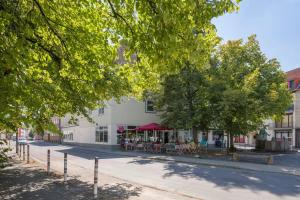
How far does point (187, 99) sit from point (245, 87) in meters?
6.71

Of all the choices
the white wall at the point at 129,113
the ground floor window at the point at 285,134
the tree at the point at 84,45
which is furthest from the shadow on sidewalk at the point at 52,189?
the ground floor window at the point at 285,134

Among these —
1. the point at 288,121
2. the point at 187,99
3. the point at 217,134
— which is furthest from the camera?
the point at 288,121

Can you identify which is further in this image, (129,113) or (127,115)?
(129,113)

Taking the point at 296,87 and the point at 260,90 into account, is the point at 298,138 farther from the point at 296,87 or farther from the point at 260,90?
the point at 260,90

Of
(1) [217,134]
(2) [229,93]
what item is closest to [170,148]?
(2) [229,93]

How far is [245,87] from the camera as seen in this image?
26984 millimetres

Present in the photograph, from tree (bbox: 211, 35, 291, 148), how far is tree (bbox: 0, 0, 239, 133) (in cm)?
1651

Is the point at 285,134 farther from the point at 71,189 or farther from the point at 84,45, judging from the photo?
the point at 84,45

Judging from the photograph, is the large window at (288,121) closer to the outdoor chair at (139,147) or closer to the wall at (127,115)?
the wall at (127,115)

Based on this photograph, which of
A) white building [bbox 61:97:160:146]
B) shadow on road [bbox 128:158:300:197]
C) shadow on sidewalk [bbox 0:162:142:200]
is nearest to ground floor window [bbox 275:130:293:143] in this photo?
white building [bbox 61:97:160:146]

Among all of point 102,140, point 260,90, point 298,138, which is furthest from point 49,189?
point 298,138

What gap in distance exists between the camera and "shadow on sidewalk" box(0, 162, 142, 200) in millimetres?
10086

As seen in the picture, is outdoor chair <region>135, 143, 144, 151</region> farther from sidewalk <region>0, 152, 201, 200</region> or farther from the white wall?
sidewalk <region>0, 152, 201, 200</region>

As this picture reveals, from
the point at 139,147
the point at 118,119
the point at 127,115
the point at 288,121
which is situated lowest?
the point at 139,147
